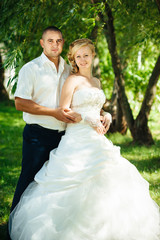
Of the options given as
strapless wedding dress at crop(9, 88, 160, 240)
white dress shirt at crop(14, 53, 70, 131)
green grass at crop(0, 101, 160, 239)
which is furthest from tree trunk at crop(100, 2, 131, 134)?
strapless wedding dress at crop(9, 88, 160, 240)

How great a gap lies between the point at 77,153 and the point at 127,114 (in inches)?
163

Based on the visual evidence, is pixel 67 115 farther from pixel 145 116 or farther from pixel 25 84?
pixel 145 116

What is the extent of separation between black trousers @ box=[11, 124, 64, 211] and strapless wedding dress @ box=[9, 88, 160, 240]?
15 cm

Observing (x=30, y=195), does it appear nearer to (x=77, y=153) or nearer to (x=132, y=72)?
(x=77, y=153)

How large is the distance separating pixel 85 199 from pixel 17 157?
4010 millimetres

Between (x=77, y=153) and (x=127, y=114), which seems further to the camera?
(x=127, y=114)

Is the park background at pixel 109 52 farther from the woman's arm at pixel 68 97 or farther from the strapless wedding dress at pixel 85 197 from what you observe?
the woman's arm at pixel 68 97

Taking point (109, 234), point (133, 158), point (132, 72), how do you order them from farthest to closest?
1. point (132, 72)
2. point (133, 158)
3. point (109, 234)

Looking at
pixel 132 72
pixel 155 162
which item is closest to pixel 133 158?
pixel 155 162

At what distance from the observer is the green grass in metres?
4.27

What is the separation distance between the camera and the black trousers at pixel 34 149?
10.5 feet

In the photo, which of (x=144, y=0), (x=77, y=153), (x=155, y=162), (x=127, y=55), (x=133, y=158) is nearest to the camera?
(x=77, y=153)

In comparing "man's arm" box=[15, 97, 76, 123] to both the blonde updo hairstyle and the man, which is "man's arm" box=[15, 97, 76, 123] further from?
the blonde updo hairstyle

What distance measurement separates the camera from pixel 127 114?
6918 mm
